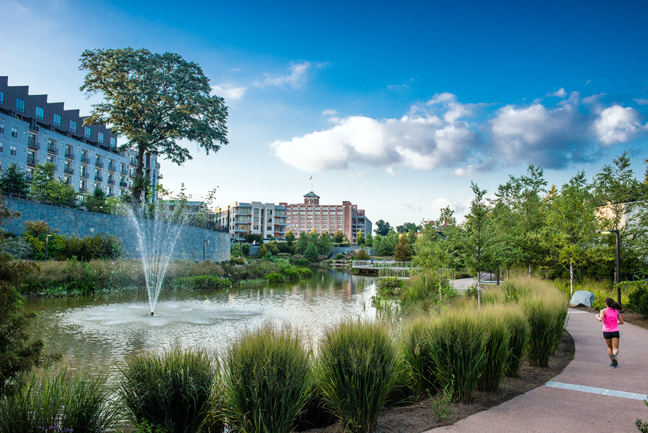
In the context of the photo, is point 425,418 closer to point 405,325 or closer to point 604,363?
point 405,325

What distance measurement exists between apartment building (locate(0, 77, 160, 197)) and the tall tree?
40.4 ft

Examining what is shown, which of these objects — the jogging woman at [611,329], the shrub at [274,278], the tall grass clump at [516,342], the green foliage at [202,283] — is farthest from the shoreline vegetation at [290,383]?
the shrub at [274,278]

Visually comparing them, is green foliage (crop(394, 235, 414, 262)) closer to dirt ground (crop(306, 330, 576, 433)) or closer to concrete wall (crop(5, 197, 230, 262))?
concrete wall (crop(5, 197, 230, 262))

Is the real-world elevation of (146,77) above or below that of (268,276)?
above

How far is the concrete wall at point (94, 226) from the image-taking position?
2067cm

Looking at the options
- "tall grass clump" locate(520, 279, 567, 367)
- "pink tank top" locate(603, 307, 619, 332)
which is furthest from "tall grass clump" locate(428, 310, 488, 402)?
"pink tank top" locate(603, 307, 619, 332)

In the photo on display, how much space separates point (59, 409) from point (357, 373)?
2.87 metres

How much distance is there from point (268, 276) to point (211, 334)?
2057 cm

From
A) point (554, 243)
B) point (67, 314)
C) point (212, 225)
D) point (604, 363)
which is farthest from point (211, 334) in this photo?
point (212, 225)

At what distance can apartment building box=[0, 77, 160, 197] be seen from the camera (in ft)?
142

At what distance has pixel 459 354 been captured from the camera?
4.88 meters

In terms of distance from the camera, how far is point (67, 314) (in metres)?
13.1

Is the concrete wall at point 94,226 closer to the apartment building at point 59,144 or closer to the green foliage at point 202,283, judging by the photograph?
the green foliage at point 202,283

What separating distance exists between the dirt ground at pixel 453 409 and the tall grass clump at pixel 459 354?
0.25 metres
